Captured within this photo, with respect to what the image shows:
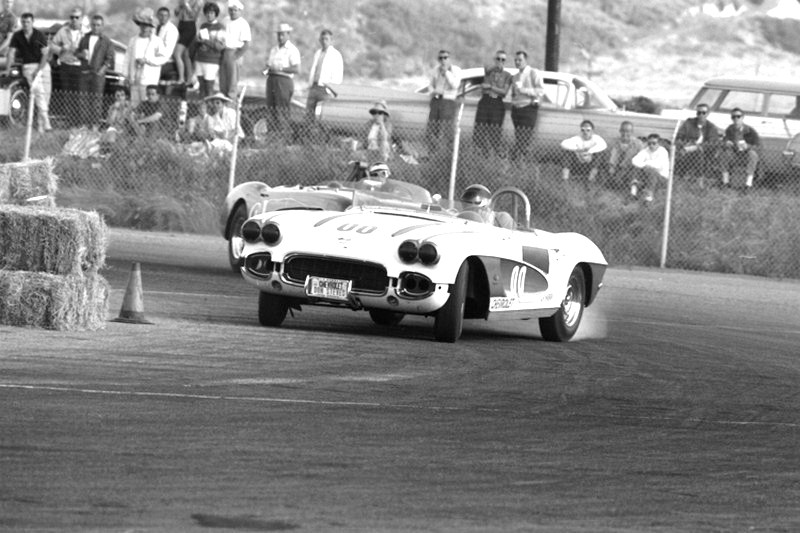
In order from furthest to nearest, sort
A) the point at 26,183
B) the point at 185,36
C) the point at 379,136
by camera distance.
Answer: the point at 185,36 → the point at 379,136 → the point at 26,183

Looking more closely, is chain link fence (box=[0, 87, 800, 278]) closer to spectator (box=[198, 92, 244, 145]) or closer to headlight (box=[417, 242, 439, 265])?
spectator (box=[198, 92, 244, 145])

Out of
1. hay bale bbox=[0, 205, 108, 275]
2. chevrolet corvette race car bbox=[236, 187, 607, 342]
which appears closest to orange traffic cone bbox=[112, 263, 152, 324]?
hay bale bbox=[0, 205, 108, 275]

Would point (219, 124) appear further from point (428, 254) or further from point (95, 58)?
point (428, 254)

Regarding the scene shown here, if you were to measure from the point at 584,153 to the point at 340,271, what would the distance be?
10.5 m

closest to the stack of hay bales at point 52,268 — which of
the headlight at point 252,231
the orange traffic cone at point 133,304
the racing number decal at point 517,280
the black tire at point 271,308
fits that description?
the orange traffic cone at point 133,304

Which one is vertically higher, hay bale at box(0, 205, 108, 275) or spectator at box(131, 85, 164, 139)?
spectator at box(131, 85, 164, 139)

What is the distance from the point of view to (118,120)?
2094 centimetres

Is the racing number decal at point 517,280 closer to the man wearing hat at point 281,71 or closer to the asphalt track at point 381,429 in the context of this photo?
the asphalt track at point 381,429

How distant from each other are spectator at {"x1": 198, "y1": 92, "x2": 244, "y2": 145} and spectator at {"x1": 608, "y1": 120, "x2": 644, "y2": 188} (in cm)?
461

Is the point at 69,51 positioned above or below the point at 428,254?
above

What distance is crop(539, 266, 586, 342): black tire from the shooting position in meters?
12.3

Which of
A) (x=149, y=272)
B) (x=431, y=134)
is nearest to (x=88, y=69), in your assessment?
(x=431, y=134)

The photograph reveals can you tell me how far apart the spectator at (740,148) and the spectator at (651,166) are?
2.77 ft

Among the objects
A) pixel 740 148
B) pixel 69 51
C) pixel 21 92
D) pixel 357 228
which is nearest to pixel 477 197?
pixel 357 228
